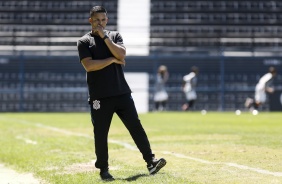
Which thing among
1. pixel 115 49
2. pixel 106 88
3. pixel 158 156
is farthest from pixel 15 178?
pixel 158 156

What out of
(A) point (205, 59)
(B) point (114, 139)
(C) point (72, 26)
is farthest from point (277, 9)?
(B) point (114, 139)

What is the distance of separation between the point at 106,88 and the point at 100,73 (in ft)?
0.51

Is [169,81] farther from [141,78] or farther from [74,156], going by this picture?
[74,156]

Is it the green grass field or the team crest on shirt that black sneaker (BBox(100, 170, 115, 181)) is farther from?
the team crest on shirt

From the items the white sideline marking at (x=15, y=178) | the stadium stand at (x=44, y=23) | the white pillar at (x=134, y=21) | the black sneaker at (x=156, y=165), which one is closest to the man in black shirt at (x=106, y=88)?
the black sneaker at (x=156, y=165)

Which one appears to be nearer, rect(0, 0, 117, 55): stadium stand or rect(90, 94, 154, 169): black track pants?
rect(90, 94, 154, 169): black track pants

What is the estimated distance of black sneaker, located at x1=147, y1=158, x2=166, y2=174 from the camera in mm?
6660

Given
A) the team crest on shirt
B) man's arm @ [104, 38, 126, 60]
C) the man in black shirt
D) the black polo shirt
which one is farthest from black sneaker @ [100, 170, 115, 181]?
man's arm @ [104, 38, 126, 60]

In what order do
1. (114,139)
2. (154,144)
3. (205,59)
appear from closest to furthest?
1. (154,144)
2. (114,139)
3. (205,59)

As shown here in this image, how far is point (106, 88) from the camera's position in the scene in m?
6.59

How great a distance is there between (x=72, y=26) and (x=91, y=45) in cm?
3954

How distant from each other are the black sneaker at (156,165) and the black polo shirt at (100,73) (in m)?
0.74

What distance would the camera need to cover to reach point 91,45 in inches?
260

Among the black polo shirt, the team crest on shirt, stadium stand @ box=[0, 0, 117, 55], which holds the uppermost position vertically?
the black polo shirt
